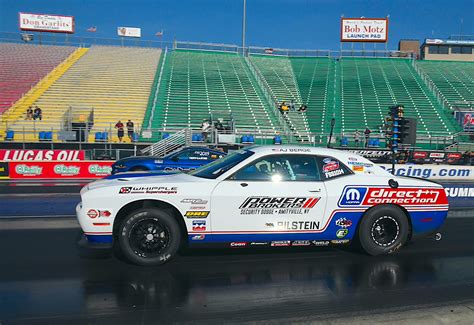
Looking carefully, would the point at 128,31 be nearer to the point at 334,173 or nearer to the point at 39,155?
the point at 39,155

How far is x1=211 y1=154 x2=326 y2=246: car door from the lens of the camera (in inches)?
215

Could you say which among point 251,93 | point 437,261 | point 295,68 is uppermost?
point 295,68

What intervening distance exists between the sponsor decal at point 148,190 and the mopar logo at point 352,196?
2.24 metres

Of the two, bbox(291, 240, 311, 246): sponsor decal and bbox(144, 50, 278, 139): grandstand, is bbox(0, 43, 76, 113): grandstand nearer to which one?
bbox(144, 50, 278, 139): grandstand

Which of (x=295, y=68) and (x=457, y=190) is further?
(x=295, y=68)

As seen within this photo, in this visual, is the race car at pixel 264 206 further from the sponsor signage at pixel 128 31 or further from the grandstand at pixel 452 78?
the sponsor signage at pixel 128 31

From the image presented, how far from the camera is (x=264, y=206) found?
217 inches

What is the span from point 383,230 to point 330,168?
1.17 meters

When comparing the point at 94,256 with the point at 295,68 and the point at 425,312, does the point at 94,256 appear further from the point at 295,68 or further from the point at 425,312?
the point at 295,68

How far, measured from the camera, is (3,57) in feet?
124

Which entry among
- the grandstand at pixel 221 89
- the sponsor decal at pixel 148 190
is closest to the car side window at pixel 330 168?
the sponsor decal at pixel 148 190

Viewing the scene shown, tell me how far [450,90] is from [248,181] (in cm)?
3864

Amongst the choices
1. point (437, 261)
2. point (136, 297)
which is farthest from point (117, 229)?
point (437, 261)

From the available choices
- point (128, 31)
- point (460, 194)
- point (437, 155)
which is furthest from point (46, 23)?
point (460, 194)
